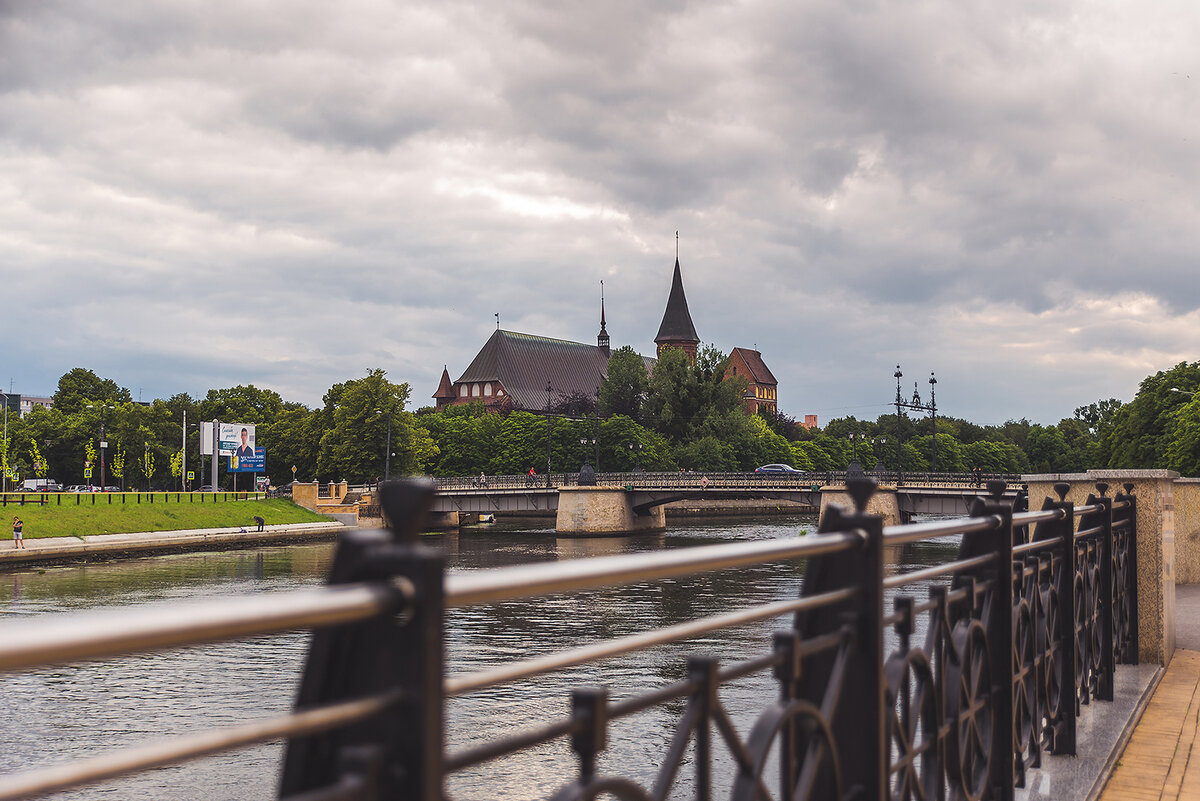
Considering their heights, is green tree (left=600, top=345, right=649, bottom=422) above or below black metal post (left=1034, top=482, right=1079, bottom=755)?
above

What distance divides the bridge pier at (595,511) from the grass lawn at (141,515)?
1387 cm

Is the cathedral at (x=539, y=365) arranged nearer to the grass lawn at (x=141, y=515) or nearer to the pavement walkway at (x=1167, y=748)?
the grass lawn at (x=141, y=515)

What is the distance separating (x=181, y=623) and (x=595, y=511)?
5956 cm

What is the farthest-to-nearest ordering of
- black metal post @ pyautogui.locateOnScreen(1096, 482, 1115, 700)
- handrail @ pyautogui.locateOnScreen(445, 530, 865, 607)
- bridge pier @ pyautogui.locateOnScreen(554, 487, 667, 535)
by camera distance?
bridge pier @ pyautogui.locateOnScreen(554, 487, 667, 535) → black metal post @ pyautogui.locateOnScreen(1096, 482, 1115, 700) → handrail @ pyautogui.locateOnScreen(445, 530, 865, 607)

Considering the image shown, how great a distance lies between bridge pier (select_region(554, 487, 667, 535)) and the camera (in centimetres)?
5988

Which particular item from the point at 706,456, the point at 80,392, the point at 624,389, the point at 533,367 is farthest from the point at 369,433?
the point at 533,367

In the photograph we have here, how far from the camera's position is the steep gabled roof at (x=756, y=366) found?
14729 centimetres

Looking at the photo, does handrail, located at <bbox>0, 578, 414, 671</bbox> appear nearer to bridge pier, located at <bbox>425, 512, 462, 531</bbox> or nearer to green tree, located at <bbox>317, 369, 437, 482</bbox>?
bridge pier, located at <bbox>425, 512, 462, 531</bbox>

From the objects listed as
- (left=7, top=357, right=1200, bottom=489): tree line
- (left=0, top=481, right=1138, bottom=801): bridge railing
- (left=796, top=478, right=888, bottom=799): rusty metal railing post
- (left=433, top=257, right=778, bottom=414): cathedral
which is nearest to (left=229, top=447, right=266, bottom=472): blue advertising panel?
(left=7, top=357, right=1200, bottom=489): tree line

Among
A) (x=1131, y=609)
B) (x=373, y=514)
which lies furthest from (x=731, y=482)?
(x=1131, y=609)

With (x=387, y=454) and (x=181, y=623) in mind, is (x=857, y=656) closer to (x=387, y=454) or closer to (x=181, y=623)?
(x=181, y=623)

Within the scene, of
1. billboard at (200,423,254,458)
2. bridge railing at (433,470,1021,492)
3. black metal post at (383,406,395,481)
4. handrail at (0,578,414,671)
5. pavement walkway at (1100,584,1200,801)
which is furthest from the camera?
billboard at (200,423,254,458)

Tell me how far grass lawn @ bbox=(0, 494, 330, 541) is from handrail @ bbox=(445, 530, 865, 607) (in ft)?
148

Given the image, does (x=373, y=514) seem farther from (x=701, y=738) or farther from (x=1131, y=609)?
(x=701, y=738)
